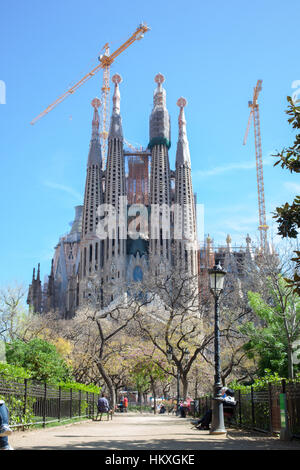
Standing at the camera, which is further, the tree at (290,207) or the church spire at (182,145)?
the church spire at (182,145)

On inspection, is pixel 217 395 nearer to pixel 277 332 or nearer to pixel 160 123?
pixel 277 332

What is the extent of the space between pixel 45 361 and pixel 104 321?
124 ft

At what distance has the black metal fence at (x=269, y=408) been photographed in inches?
479

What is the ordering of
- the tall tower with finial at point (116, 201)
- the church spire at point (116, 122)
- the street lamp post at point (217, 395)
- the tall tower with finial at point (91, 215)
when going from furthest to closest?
the church spire at point (116, 122)
the tall tower with finial at point (91, 215)
the tall tower with finial at point (116, 201)
the street lamp post at point (217, 395)

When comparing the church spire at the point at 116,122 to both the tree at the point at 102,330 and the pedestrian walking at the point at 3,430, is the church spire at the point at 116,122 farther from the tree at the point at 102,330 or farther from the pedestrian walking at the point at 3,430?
the pedestrian walking at the point at 3,430

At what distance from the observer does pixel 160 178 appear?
104 meters

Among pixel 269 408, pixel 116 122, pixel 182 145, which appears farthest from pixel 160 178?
pixel 269 408

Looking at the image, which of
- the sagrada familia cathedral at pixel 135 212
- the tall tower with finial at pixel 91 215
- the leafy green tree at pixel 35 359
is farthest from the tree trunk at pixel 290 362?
the tall tower with finial at pixel 91 215

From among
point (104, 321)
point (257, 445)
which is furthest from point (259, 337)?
point (104, 321)

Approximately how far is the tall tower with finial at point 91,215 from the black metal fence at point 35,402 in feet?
258

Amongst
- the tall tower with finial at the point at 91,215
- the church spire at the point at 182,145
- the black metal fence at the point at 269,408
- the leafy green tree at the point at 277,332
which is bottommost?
the black metal fence at the point at 269,408

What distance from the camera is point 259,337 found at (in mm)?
22953

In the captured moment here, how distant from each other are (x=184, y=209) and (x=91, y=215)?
18765 mm
